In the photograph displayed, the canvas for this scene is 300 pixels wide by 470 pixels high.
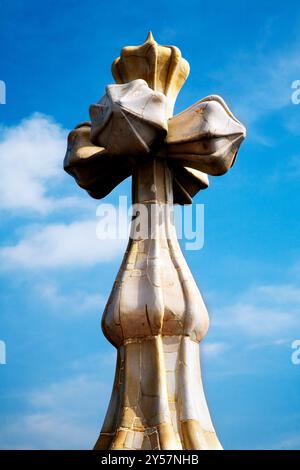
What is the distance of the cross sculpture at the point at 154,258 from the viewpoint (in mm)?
7531

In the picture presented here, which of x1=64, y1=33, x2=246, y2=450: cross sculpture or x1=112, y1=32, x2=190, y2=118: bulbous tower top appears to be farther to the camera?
x1=112, y1=32, x2=190, y2=118: bulbous tower top

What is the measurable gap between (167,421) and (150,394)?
1.14 feet

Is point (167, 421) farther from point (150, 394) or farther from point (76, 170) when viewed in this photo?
point (76, 170)

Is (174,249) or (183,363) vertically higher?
(174,249)

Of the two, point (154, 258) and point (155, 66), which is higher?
point (155, 66)

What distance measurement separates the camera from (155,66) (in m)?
8.90

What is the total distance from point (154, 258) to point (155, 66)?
2.40 meters

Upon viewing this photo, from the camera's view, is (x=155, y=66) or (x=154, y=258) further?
(x=155, y=66)

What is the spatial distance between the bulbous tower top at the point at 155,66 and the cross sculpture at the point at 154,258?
0.04ft

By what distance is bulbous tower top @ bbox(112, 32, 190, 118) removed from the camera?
891 cm

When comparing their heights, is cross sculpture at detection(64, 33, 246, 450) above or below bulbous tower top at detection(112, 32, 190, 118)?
below

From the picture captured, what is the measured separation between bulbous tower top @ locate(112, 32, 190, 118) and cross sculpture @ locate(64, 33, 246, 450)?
0.01 meters

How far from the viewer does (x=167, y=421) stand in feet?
24.1
